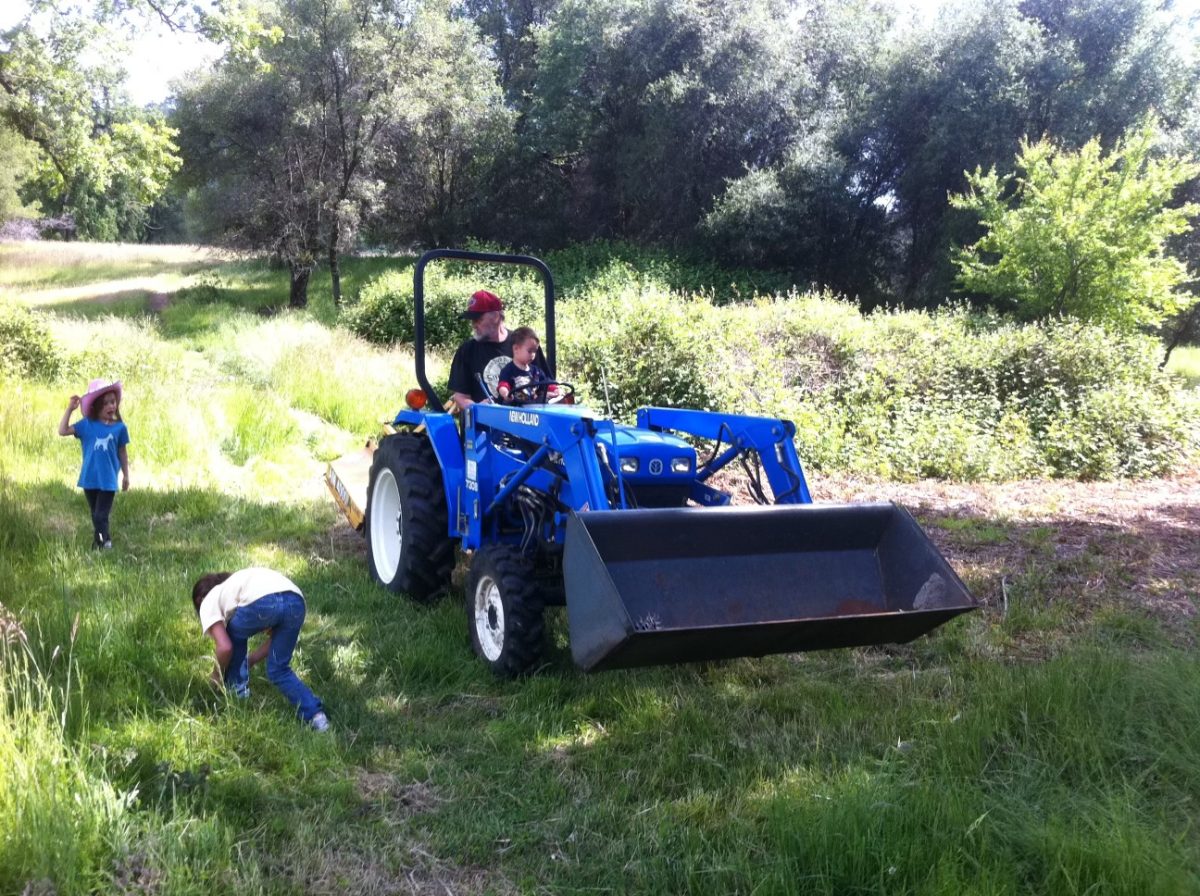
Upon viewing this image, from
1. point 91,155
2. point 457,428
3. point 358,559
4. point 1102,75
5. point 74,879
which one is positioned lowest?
point 358,559

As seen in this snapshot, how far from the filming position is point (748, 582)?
421cm

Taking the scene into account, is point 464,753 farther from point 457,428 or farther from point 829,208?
point 829,208

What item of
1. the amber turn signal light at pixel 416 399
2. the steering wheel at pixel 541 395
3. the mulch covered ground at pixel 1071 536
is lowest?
the mulch covered ground at pixel 1071 536

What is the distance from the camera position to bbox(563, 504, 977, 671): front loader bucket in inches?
142

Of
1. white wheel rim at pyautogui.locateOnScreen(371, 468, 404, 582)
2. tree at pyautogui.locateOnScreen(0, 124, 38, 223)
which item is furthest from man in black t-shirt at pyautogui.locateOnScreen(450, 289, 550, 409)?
tree at pyautogui.locateOnScreen(0, 124, 38, 223)

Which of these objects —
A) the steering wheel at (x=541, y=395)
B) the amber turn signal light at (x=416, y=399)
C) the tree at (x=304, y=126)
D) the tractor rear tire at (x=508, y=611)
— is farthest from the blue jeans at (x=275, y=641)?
the tree at (x=304, y=126)

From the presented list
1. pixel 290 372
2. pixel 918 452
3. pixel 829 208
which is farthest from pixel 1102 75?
pixel 290 372

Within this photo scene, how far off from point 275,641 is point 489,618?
3.44 ft

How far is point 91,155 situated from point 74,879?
1413cm

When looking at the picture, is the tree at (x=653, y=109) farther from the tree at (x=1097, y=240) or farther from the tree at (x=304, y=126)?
the tree at (x=1097, y=240)

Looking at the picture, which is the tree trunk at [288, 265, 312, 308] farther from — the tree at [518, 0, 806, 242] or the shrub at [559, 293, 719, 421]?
the shrub at [559, 293, 719, 421]

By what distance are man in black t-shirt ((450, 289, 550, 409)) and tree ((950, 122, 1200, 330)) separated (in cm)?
1422

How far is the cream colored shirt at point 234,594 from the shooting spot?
3.88 meters

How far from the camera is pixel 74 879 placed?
2.57m
